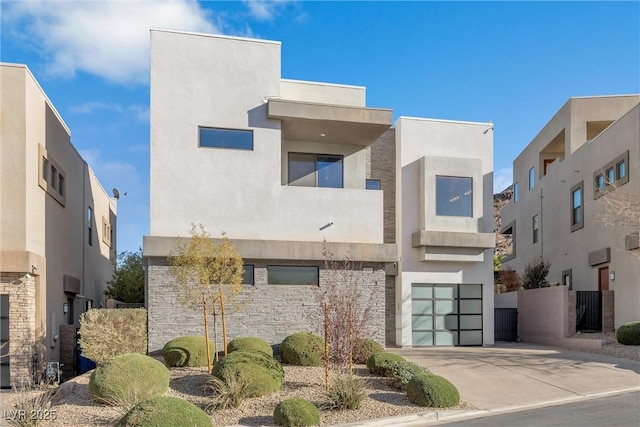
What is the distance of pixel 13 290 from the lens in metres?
15.6

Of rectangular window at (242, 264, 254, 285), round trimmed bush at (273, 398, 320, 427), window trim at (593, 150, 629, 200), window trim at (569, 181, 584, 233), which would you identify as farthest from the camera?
window trim at (569, 181, 584, 233)

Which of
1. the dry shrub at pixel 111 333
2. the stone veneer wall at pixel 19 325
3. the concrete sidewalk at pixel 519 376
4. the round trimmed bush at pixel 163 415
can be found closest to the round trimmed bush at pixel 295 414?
the concrete sidewalk at pixel 519 376

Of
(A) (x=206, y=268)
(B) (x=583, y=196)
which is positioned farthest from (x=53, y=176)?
(B) (x=583, y=196)

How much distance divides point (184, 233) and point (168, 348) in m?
3.65

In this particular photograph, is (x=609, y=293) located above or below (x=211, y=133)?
below

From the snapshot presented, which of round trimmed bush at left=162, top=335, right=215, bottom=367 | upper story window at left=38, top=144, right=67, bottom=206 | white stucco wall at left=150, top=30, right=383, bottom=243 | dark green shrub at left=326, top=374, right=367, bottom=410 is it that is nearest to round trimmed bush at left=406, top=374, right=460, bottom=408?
dark green shrub at left=326, top=374, right=367, bottom=410

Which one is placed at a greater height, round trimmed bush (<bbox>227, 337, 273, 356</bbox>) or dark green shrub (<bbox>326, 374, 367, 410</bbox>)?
round trimmed bush (<bbox>227, 337, 273, 356</bbox>)

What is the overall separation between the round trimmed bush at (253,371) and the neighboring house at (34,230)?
6.80 m

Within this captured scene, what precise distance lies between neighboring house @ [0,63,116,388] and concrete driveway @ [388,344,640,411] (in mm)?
11279

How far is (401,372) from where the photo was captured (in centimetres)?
1305

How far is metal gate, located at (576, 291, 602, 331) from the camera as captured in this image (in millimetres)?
22625

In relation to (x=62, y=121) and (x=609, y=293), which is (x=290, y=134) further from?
(x=609, y=293)

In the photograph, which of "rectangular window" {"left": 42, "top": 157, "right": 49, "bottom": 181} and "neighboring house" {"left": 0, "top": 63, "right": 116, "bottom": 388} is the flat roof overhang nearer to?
"neighboring house" {"left": 0, "top": 63, "right": 116, "bottom": 388}

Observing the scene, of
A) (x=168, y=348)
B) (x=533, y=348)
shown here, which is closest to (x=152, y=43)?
(x=168, y=348)
